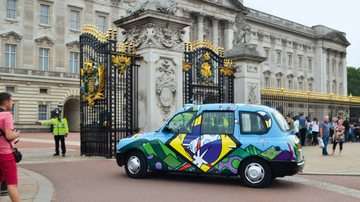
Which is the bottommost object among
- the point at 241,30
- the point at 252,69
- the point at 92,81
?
the point at 92,81

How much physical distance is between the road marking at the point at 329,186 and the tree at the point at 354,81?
106 meters

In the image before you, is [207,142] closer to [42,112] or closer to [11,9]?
[42,112]

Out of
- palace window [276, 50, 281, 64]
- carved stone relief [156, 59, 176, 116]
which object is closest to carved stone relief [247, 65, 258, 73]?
carved stone relief [156, 59, 176, 116]

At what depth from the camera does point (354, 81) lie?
366 feet

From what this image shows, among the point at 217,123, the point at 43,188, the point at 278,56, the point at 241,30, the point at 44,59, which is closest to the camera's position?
the point at 43,188

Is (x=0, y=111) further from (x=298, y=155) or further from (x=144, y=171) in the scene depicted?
(x=298, y=155)

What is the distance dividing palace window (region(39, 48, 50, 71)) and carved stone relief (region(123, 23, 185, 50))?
33732 mm

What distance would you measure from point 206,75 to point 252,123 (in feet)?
22.0

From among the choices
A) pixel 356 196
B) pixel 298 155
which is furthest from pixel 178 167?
pixel 356 196

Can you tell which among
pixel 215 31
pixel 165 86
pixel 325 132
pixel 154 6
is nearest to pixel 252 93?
pixel 325 132

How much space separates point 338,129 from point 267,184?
31.4 ft

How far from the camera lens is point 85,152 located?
594 inches

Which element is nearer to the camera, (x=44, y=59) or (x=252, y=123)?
(x=252, y=123)

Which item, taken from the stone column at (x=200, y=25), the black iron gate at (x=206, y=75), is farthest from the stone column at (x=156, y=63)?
the stone column at (x=200, y=25)
